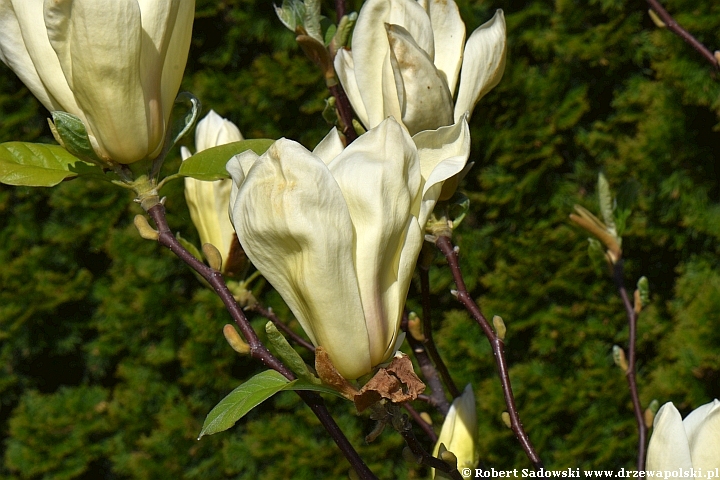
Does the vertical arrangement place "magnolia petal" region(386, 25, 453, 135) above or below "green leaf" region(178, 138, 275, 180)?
above

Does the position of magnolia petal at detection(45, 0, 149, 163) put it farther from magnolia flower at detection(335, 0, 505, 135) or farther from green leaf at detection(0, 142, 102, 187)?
magnolia flower at detection(335, 0, 505, 135)

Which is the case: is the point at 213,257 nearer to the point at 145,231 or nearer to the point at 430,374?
the point at 145,231

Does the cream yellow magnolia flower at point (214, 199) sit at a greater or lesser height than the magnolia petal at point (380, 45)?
lesser

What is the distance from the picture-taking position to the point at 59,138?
1.89ft

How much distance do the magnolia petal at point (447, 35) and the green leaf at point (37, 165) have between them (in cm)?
33

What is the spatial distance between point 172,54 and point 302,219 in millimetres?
246

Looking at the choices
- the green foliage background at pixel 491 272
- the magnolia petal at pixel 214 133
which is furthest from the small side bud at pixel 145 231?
the green foliage background at pixel 491 272

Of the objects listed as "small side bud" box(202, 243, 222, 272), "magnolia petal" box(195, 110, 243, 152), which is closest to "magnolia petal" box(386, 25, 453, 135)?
"small side bud" box(202, 243, 222, 272)

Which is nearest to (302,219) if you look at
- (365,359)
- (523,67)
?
(365,359)

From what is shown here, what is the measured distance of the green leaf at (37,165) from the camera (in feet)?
1.94

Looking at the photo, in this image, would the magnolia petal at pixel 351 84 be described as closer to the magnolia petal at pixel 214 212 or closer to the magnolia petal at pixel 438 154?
the magnolia petal at pixel 438 154

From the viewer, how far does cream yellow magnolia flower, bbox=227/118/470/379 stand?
43cm

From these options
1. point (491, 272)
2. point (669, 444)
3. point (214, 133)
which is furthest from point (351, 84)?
point (491, 272)

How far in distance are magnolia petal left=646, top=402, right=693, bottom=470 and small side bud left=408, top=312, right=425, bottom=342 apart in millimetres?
308
